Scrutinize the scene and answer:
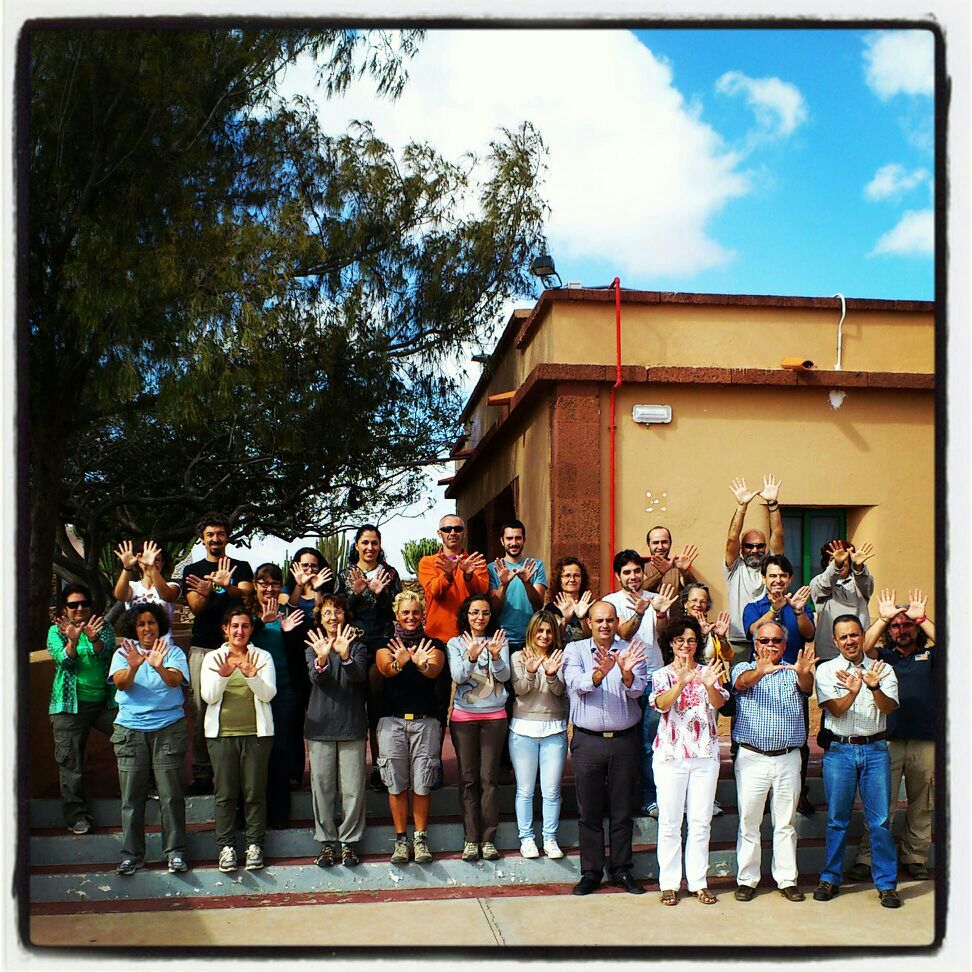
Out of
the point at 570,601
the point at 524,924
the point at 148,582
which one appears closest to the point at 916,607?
the point at 570,601

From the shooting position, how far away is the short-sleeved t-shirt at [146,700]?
709 centimetres

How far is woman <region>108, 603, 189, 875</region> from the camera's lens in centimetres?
700

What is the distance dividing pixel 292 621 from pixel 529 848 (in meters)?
2.17

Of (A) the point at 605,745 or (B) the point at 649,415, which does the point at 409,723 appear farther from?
(B) the point at 649,415

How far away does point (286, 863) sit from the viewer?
7152 mm

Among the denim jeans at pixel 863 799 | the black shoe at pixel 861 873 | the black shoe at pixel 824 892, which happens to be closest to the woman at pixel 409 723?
the black shoe at pixel 824 892

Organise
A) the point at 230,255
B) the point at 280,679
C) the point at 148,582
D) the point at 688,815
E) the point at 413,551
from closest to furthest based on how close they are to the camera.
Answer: the point at 688,815, the point at 280,679, the point at 148,582, the point at 230,255, the point at 413,551

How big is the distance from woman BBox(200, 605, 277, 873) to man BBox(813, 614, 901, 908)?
3.55 meters

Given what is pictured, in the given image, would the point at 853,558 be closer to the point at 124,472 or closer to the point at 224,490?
the point at 224,490

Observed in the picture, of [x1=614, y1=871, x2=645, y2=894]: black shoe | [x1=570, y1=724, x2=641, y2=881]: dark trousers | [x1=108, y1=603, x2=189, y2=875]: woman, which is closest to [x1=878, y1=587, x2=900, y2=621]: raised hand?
[x1=570, y1=724, x2=641, y2=881]: dark trousers

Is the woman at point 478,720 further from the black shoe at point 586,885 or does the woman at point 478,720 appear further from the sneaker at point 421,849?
the black shoe at point 586,885

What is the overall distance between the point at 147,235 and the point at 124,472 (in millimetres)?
7859

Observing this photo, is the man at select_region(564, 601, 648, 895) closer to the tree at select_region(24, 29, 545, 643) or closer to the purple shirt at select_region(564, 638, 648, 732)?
the purple shirt at select_region(564, 638, 648, 732)

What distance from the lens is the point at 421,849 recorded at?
7.08 meters
